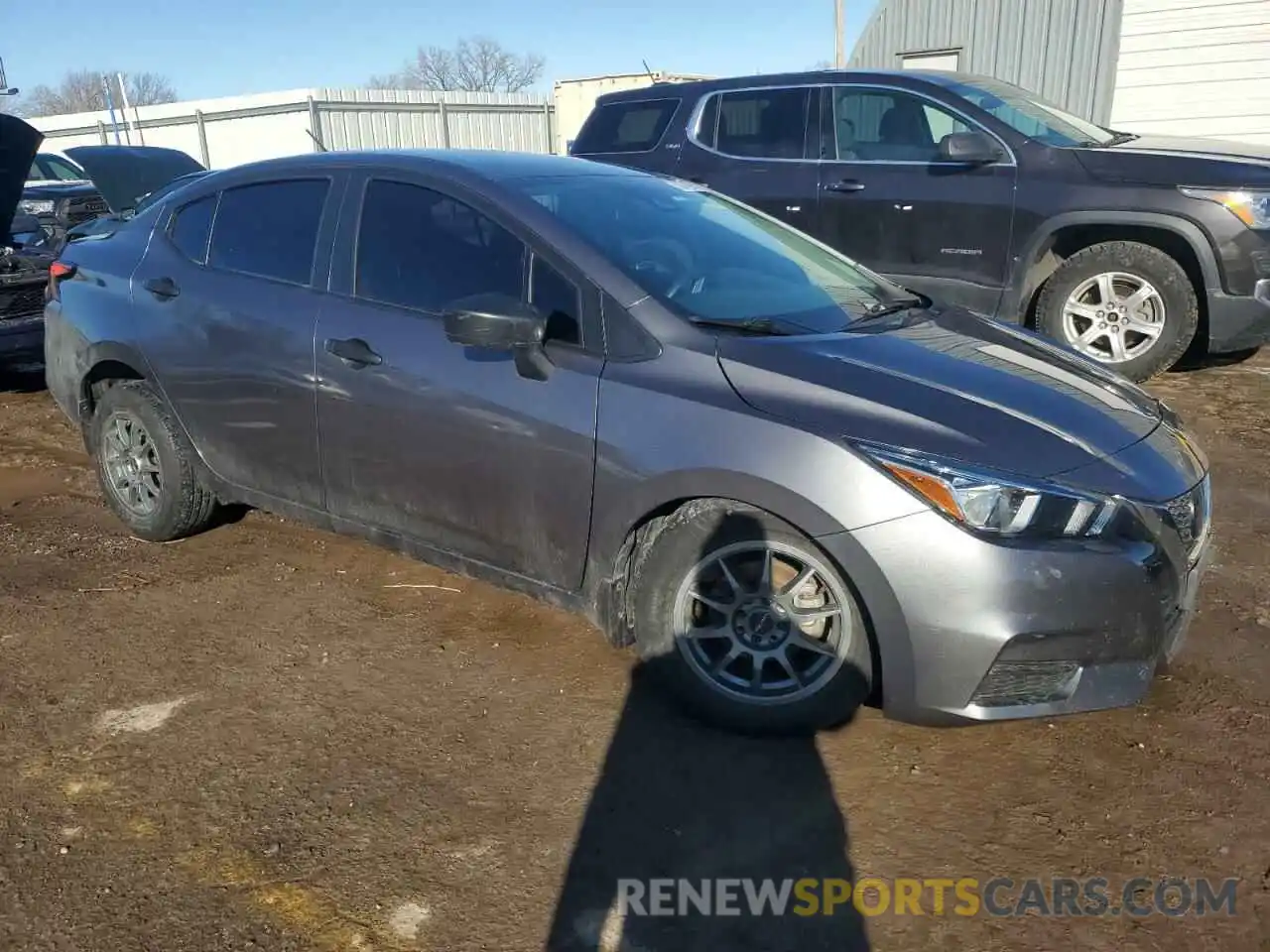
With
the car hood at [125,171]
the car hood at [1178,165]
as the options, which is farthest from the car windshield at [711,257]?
the car hood at [125,171]

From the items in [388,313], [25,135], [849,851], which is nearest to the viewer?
[849,851]

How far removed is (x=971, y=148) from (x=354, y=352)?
14.0 feet

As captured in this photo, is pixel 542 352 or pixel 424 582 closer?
pixel 542 352

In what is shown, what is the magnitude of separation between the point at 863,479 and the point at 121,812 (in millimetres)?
2148

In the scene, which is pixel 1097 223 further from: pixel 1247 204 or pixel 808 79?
pixel 808 79

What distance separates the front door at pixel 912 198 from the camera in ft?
20.7

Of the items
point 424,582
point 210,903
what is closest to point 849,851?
point 210,903

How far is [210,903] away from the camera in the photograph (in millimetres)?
2369

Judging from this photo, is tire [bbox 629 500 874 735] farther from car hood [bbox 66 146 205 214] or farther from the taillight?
car hood [bbox 66 146 205 214]

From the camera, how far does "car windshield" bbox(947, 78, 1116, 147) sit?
20.8 feet

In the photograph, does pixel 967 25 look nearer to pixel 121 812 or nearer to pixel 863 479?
pixel 863 479

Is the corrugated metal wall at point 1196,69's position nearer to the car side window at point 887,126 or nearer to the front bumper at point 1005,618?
the car side window at point 887,126

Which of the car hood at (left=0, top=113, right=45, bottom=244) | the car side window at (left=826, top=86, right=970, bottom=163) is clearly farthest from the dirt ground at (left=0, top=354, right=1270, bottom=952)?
the car hood at (left=0, top=113, right=45, bottom=244)

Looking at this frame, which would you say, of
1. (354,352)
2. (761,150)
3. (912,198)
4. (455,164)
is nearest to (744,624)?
(354,352)
